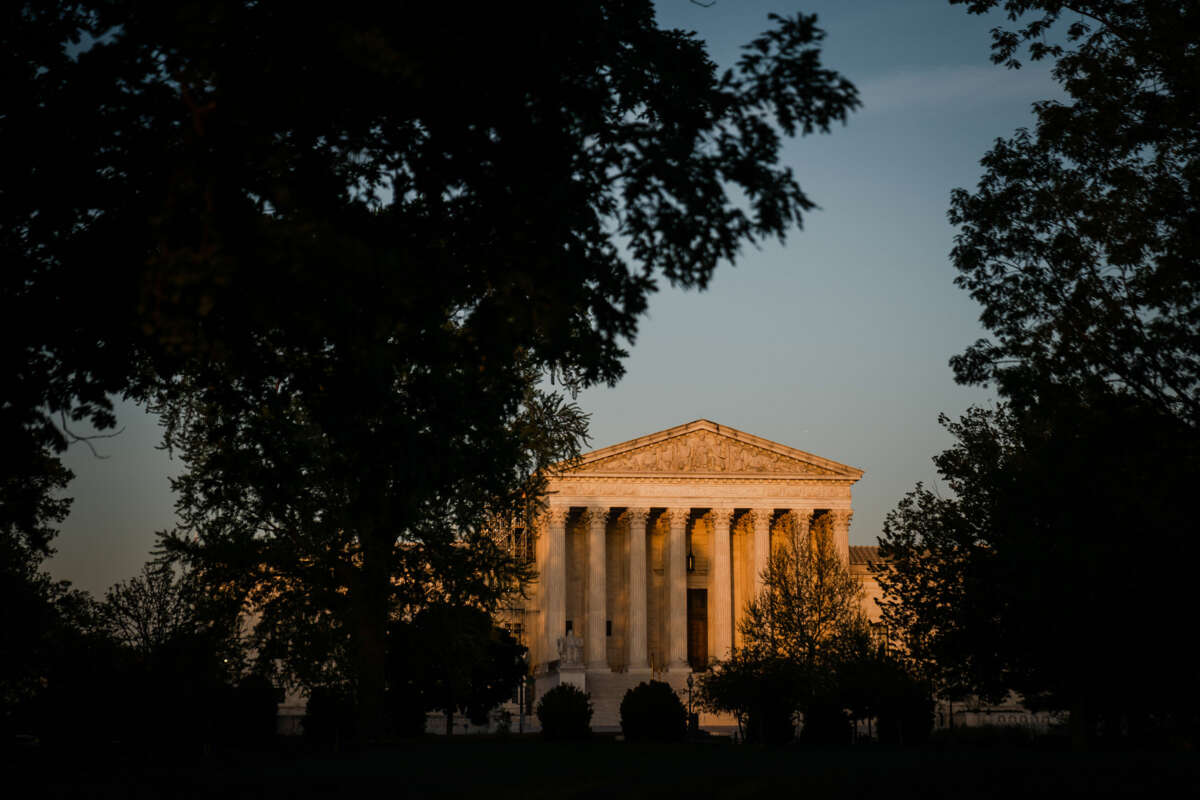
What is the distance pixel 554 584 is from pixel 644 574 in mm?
6073

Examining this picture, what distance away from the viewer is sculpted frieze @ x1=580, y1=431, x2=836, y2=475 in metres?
75.4

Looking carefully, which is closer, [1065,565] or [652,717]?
[1065,565]

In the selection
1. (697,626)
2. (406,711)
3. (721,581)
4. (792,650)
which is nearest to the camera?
(406,711)

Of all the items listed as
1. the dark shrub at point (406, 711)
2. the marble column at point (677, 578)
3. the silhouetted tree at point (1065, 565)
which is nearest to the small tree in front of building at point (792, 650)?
the silhouetted tree at point (1065, 565)

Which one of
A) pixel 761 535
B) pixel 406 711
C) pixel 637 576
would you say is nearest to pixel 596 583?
pixel 637 576

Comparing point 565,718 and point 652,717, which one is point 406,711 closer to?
point 565,718

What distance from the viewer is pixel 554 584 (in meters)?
73.9

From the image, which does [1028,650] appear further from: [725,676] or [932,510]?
[725,676]

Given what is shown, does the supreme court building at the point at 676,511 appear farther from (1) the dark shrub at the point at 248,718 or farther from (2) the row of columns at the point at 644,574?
(1) the dark shrub at the point at 248,718

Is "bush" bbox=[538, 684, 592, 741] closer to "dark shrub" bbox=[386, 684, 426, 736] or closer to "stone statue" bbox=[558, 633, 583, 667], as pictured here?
"dark shrub" bbox=[386, 684, 426, 736]

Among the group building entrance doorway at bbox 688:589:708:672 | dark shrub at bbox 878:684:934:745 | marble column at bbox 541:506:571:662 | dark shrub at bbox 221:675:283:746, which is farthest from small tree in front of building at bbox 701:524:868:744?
building entrance doorway at bbox 688:589:708:672

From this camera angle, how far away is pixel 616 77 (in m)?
10.7

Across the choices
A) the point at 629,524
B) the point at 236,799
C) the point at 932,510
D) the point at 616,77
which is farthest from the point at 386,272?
the point at 629,524

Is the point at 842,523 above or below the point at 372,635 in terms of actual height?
above
